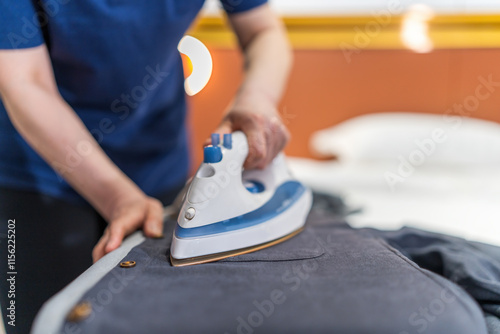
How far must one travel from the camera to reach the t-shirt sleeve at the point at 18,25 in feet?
2.20

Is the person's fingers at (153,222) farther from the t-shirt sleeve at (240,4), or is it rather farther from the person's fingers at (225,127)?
the t-shirt sleeve at (240,4)

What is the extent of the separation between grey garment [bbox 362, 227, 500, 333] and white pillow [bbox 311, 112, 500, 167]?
45.8 inches

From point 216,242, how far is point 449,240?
Result: 1.30ft

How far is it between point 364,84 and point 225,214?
1766 millimetres

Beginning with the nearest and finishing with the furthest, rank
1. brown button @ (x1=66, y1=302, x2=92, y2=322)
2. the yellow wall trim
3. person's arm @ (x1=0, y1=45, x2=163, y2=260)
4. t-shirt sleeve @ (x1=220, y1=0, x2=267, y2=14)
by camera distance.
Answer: brown button @ (x1=66, y1=302, x2=92, y2=322)
person's arm @ (x1=0, y1=45, x2=163, y2=260)
t-shirt sleeve @ (x1=220, y1=0, x2=267, y2=14)
the yellow wall trim

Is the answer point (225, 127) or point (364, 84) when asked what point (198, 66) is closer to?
point (364, 84)

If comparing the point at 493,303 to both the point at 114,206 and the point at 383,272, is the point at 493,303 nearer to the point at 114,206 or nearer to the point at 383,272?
the point at 383,272

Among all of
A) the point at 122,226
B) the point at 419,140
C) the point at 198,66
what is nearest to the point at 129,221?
the point at 122,226

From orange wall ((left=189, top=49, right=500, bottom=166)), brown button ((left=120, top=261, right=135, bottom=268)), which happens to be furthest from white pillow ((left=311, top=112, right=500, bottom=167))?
brown button ((left=120, top=261, right=135, bottom=268))

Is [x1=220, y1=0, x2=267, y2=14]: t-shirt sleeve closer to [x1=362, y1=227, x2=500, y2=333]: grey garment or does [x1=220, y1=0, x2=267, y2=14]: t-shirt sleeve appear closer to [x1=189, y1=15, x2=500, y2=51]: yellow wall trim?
[x1=362, y1=227, x2=500, y2=333]: grey garment

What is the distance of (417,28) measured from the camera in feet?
7.13

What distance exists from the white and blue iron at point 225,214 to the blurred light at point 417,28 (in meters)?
1.71

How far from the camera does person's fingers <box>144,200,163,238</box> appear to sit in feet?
2.39

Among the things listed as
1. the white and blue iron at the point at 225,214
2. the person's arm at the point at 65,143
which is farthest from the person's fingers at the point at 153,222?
the white and blue iron at the point at 225,214
